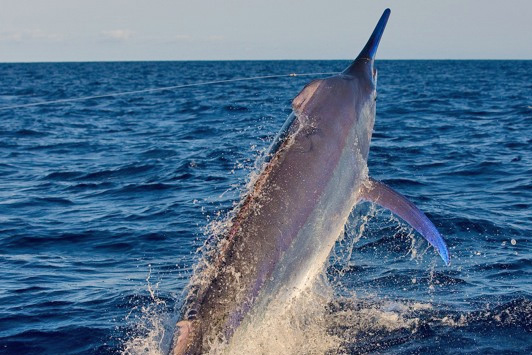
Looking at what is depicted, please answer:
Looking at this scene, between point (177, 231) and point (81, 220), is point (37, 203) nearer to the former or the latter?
point (81, 220)

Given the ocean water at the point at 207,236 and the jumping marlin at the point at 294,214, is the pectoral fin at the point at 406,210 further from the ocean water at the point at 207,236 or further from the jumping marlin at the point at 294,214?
the ocean water at the point at 207,236

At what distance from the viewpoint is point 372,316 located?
7410mm

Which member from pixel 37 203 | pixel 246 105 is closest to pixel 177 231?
pixel 37 203

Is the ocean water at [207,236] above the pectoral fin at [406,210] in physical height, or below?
below

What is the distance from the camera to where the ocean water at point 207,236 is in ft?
23.6

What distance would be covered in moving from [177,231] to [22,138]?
13.2m

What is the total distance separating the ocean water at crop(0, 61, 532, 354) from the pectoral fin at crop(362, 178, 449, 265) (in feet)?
3.05

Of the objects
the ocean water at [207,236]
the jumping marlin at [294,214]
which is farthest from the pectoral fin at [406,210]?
the ocean water at [207,236]

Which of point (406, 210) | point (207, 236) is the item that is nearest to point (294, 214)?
point (406, 210)

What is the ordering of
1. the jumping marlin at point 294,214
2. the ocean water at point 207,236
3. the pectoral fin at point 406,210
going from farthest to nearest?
the ocean water at point 207,236 → the pectoral fin at point 406,210 → the jumping marlin at point 294,214

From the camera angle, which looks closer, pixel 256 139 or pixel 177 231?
pixel 177 231

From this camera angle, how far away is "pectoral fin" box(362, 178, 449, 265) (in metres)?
6.69

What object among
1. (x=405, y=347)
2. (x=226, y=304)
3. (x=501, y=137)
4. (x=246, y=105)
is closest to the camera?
(x=226, y=304)

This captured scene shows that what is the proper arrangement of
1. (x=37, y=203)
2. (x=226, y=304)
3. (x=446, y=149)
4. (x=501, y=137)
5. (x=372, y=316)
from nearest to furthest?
1. (x=226, y=304)
2. (x=372, y=316)
3. (x=37, y=203)
4. (x=446, y=149)
5. (x=501, y=137)
